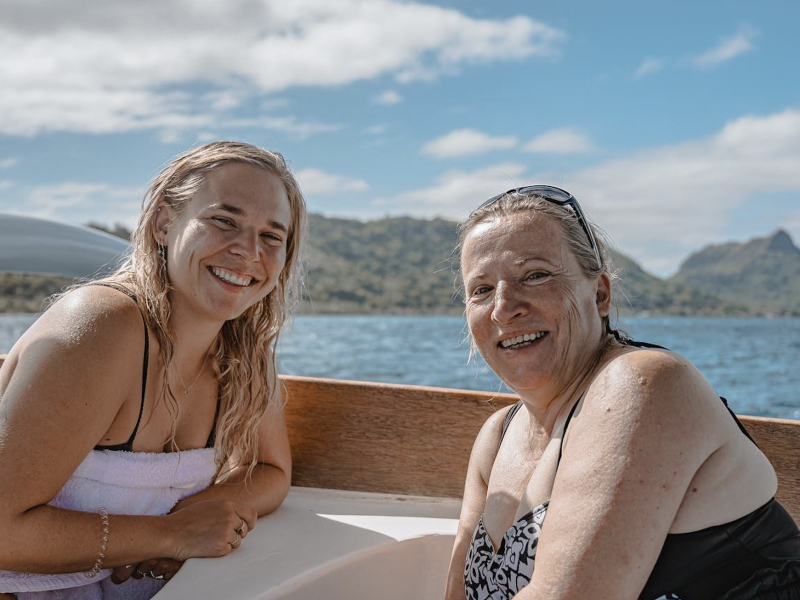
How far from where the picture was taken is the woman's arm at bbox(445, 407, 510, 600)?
5.29ft

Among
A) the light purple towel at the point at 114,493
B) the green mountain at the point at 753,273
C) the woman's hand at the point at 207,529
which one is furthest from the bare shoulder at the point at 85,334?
the green mountain at the point at 753,273

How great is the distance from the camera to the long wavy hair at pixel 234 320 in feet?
5.79

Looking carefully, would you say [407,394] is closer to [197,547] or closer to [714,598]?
[197,547]

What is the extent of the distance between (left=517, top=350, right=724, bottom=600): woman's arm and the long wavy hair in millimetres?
1058

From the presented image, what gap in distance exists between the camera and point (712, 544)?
1093mm

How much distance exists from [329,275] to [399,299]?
217 inches

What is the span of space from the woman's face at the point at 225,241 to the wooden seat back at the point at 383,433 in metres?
0.65

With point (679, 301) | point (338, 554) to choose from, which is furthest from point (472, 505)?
point (679, 301)

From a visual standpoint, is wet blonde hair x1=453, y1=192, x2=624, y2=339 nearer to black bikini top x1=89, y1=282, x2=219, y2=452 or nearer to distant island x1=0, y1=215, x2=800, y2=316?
black bikini top x1=89, y1=282, x2=219, y2=452

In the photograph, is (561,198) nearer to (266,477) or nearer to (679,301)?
(266,477)

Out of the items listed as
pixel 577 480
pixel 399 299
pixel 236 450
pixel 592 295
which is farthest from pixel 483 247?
pixel 399 299

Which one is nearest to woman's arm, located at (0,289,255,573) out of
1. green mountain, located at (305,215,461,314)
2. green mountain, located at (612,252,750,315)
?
green mountain, located at (612,252,750,315)

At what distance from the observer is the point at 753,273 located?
79312mm

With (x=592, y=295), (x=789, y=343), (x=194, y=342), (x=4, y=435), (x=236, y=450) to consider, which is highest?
(x=592, y=295)
